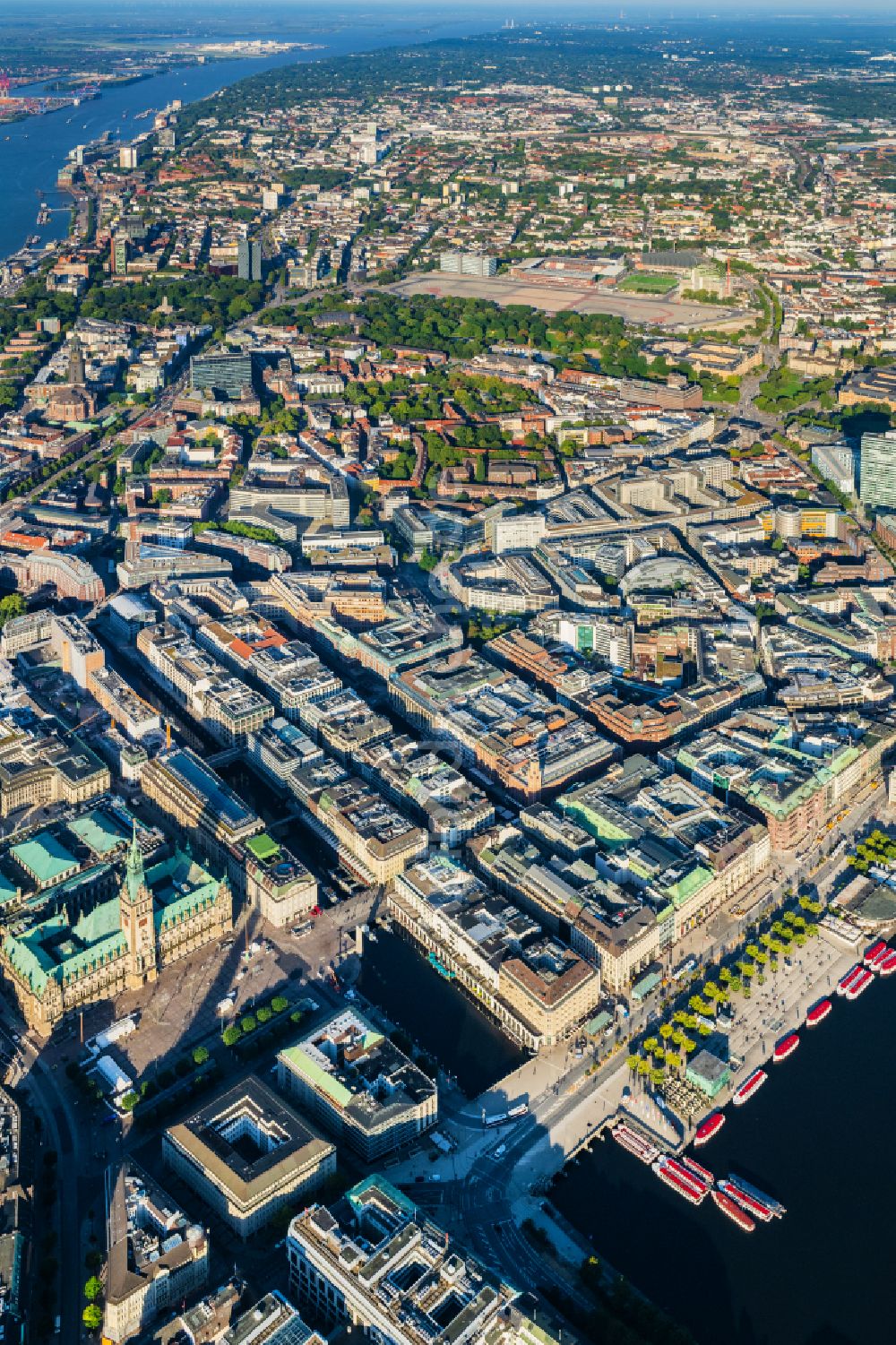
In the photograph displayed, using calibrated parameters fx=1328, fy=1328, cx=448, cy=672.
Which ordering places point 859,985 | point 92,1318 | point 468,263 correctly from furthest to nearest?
1. point 468,263
2. point 859,985
3. point 92,1318

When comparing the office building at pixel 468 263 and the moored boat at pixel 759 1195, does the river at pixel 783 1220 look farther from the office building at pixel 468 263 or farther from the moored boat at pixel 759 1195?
the office building at pixel 468 263

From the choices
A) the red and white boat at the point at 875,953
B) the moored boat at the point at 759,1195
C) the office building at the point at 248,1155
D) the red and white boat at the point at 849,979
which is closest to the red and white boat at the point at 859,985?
the red and white boat at the point at 849,979

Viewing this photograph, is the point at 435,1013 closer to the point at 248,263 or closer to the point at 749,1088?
the point at 749,1088

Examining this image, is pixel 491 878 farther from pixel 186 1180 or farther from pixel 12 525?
pixel 12 525

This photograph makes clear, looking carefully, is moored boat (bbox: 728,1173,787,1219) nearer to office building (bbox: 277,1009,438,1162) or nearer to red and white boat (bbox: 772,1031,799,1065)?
red and white boat (bbox: 772,1031,799,1065)

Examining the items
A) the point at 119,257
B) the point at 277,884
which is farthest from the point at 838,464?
the point at 119,257
